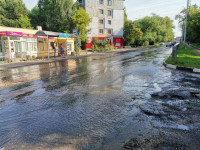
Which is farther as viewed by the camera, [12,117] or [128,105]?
[128,105]

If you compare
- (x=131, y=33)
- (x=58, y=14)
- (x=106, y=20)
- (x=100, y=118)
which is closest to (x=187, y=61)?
(x=100, y=118)

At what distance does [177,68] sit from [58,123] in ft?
35.2

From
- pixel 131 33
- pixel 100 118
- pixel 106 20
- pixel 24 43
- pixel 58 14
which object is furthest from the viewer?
pixel 131 33

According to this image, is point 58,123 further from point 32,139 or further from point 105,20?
point 105,20

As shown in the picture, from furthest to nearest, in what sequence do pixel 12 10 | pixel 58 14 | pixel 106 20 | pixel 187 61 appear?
1. pixel 106 20
2. pixel 12 10
3. pixel 58 14
4. pixel 187 61

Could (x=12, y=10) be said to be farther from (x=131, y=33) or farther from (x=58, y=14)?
(x=131, y=33)

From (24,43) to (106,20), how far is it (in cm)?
3333

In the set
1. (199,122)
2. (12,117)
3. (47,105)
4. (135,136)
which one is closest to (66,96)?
(47,105)

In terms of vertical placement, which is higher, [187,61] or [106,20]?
[106,20]

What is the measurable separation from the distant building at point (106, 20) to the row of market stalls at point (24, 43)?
2402 centimetres

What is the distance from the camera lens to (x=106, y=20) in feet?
169

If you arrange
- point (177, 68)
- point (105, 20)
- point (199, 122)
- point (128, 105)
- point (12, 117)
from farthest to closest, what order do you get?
point (105, 20), point (177, 68), point (128, 105), point (12, 117), point (199, 122)

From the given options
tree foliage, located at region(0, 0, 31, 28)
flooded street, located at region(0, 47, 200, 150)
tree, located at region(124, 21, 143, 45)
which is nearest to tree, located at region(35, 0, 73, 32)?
tree foliage, located at region(0, 0, 31, 28)

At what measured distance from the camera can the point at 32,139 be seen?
3.48 m
